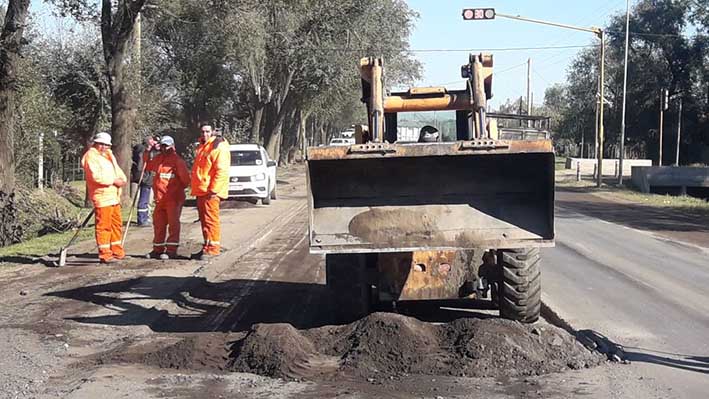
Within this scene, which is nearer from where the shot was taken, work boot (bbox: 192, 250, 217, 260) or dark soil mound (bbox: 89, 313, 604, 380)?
dark soil mound (bbox: 89, 313, 604, 380)

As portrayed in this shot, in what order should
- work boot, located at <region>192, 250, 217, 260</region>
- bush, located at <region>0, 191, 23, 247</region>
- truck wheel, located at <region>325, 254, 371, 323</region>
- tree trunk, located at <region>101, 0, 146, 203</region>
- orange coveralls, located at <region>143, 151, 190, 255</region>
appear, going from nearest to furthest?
truck wheel, located at <region>325, 254, 371, 323</region> → orange coveralls, located at <region>143, 151, 190, 255</region> → work boot, located at <region>192, 250, 217, 260</region> → bush, located at <region>0, 191, 23, 247</region> → tree trunk, located at <region>101, 0, 146, 203</region>

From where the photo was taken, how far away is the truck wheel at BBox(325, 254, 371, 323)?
28.5ft

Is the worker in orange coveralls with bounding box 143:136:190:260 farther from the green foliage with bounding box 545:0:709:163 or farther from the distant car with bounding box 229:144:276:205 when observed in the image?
the green foliage with bounding box 545:0:709:163

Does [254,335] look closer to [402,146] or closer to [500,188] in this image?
[402,146]

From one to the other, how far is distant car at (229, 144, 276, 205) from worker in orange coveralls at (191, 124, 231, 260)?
1243 cm

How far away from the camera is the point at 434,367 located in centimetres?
739

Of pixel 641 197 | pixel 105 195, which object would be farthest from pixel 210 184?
pixel 641 197

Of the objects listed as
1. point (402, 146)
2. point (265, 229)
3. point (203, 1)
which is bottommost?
point (265, 229)

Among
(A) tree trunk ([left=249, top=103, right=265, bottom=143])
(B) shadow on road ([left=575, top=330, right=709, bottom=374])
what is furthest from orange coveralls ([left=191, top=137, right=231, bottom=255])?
(A) tree trunk ([left=249, top=103, right=265, bottom=143])

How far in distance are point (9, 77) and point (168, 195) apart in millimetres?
4425

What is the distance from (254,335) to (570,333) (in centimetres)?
298

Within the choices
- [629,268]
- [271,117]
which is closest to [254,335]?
[629,268]

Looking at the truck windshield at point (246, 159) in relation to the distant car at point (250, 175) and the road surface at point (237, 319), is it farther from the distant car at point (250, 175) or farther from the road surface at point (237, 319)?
the road surface at point (237, 319)

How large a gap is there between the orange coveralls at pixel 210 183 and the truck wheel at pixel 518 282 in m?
6.18
